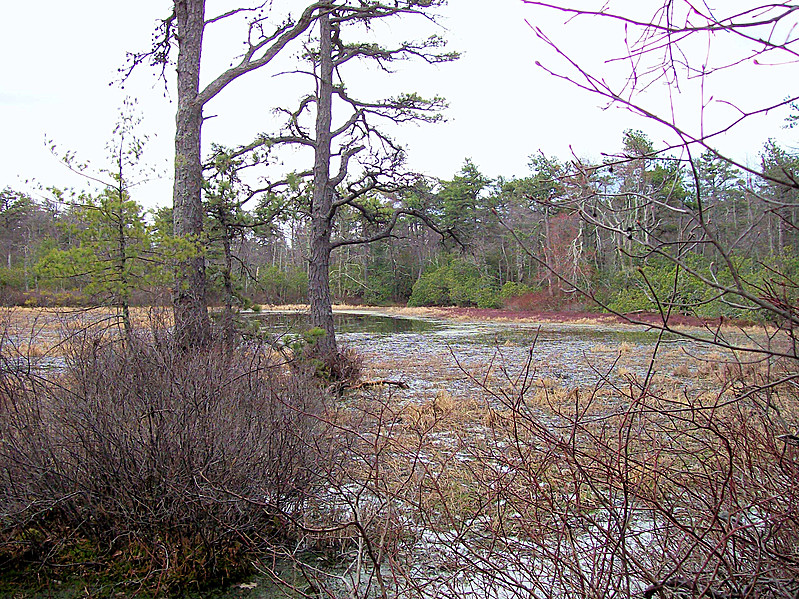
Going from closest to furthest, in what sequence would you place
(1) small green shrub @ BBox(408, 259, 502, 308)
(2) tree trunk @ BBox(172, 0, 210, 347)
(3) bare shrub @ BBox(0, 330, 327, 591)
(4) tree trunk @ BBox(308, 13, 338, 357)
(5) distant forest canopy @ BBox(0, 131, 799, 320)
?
(5) distant forest canopy @ BBox(0, 131, 799, 320)
(3) bare shrub @ BBox(0, 330, 327, 591)
(2) tree trunk @ BBox(172, 0, 210, 347)
(4) tree trunk @ BBox(308, 13, 338, 357)
(1) small green shrub @ BBox(408, 259, 502, 308)

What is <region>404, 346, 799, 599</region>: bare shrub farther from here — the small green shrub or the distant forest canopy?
the small green shrub

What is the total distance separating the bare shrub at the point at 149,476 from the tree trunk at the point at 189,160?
12.4ft

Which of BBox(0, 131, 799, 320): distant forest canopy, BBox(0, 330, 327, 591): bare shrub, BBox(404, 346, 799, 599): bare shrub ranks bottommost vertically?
BBox(0, 330, 327, 591): bare shrub

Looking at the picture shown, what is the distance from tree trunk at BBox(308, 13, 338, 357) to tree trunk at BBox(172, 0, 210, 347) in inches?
140

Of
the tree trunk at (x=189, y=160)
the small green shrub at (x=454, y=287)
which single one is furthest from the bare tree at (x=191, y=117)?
the small green shrub at (x=454, y=287)

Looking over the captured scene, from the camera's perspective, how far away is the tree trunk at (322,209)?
12.5 metres

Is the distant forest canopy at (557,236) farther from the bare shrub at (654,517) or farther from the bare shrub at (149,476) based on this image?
the bare shrub at (149,476)

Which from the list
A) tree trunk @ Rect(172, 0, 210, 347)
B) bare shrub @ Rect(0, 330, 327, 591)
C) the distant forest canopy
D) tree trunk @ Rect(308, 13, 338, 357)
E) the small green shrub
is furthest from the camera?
the small green shrub

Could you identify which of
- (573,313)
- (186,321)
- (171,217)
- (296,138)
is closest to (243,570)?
(186,321)

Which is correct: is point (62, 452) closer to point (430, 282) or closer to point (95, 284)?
point (95, 284)

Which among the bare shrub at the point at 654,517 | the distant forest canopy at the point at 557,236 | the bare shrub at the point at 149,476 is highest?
the distant forest canopy at the point at 557,236

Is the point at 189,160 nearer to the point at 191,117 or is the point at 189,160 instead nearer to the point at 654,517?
the point at 191,117

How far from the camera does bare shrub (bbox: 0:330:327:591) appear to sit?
3830 mm

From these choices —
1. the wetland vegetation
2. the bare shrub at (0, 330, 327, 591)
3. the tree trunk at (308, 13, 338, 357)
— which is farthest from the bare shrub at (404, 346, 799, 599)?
the tree trunk at (308, 13, 338, 357)
